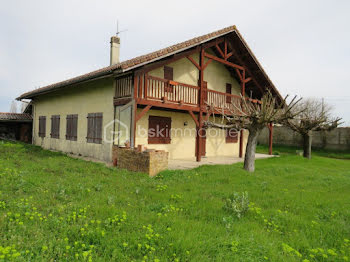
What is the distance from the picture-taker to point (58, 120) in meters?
13.4

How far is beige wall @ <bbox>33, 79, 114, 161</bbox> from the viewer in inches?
392

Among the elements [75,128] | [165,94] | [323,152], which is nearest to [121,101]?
[165,94]

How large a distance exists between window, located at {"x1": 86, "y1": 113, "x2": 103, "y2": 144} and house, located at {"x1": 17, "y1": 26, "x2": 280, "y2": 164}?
0.04 m

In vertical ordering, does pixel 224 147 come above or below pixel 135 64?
below

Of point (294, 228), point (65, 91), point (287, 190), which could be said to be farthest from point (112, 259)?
point (65, 91)

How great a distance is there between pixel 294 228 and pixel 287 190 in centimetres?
248

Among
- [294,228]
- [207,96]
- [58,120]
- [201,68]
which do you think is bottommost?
[294,228]

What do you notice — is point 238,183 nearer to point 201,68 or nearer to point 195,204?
point 195,204

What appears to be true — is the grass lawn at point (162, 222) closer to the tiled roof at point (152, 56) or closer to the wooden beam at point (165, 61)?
the tiled roof at point (152, 56)

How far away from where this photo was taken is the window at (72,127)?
11.9m

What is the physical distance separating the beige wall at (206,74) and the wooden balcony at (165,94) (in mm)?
1025

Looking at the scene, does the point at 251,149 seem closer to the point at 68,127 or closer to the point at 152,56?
the point at 152,56

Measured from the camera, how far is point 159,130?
1112cm

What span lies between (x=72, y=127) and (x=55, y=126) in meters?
2.31
